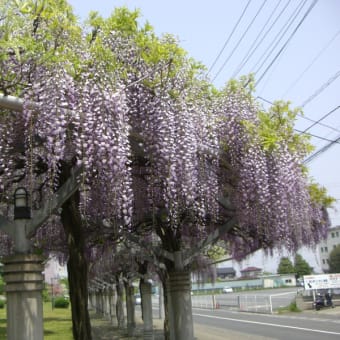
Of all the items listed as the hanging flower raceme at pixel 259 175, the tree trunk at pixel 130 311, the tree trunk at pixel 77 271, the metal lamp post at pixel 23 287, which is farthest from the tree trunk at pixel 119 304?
the metal lamp post at pixel 23 287

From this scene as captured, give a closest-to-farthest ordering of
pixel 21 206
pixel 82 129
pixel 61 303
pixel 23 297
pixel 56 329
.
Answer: pixel 23 297 < pixel 21 206 < pixel 82 129 < pixel 56 329 < pixel 61 303

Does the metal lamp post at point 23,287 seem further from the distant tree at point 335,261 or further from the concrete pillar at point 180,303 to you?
the distant tree at point 335,261

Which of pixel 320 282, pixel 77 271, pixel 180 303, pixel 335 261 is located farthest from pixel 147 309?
pixel 335 261

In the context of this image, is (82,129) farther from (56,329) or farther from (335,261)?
(335,261)

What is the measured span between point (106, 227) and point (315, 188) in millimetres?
4446

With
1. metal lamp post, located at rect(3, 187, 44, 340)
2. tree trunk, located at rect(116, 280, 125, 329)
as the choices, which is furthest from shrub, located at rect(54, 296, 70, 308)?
metal lamp post, located at rect(3, 187, 44, 340)

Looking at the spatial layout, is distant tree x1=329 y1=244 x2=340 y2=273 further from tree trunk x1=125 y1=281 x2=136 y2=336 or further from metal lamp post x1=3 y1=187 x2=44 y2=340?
metal lamp post x1=3 y1=187 x2=44 y2=340

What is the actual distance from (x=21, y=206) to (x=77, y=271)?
1.80 metres

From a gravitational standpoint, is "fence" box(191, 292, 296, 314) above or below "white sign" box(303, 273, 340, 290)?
below

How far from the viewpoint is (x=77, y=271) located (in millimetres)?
6727

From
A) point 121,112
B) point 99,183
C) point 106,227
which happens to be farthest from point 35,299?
point 106,227

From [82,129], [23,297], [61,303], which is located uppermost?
[82,129]

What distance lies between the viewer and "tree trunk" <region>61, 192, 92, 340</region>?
6.48m

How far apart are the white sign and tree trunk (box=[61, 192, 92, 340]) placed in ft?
84.2
